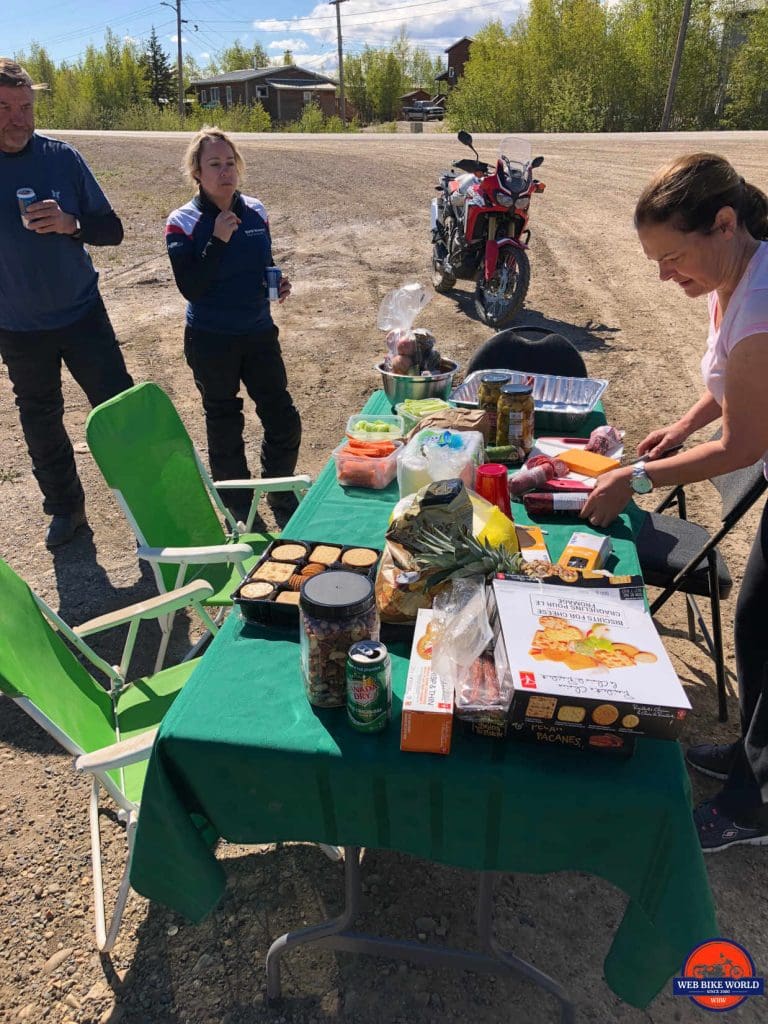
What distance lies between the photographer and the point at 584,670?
1.32 meters

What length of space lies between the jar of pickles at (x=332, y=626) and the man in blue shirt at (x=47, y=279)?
9.05 feet

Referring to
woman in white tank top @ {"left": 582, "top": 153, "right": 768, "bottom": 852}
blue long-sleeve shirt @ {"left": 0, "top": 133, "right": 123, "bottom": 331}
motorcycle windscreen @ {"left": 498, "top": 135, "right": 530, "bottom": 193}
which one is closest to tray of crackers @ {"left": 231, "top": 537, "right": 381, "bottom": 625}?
woman in white tank top @ {"left": 582, "top": 153, "right": 768, "bottom": 852}

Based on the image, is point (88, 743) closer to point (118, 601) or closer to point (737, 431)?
point (118, 601)

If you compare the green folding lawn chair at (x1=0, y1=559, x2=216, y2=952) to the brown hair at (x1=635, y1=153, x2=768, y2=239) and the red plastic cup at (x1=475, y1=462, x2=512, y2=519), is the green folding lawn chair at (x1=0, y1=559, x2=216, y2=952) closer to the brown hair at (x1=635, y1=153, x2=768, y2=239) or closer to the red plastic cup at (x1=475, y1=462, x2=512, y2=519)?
the red plastic cup at (x1=475, y1=462, x2=512, y2=519)

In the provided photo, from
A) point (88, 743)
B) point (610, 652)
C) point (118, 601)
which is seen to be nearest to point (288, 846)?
point (88, 743)

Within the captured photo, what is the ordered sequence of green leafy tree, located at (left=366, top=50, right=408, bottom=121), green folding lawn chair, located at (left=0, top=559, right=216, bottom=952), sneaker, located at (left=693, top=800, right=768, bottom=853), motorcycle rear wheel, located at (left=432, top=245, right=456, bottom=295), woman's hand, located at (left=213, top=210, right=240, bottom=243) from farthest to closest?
green leafy tree, located at (left=366, top=50, right=408, bottom=121)
motorcycle rear wheel, located at (left=432, top=245, right=456, bottom=295)
woman's hand, located at (left=213, top=210, right=240, bottom=243)
sneaker, located at (left=693, top=800, right=768, bottom=853)
green folding lawn chair, located at (left=0, top=559, right=216, bottom=952)

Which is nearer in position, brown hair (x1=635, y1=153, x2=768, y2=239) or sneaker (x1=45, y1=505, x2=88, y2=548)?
brown hair (x1=635, y1=153, x2=768, y2=239)

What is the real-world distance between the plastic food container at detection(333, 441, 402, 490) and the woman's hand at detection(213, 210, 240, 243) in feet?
4.83

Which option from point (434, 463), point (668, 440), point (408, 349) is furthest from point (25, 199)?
point (668, 440)

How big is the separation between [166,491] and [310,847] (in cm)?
151

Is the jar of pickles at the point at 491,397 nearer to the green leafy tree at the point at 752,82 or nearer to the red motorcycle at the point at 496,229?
the red motorcycle at the point at 496,229

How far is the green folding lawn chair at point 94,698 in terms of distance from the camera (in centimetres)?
175

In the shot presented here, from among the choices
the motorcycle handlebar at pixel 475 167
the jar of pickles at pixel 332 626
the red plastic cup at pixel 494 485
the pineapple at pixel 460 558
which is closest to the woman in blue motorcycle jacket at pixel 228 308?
the red plastic cup at pixel 494 485

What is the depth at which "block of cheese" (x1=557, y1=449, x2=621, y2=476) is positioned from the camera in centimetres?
240
